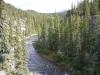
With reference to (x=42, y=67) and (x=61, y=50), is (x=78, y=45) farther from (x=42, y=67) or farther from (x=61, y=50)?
(x=61, y=50)

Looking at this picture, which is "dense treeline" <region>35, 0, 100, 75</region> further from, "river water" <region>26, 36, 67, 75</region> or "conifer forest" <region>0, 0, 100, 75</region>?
"river water" <region>26, 36, 67, 75</region>

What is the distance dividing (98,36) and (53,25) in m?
45.1

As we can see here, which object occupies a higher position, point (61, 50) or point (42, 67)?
point (61, 50)

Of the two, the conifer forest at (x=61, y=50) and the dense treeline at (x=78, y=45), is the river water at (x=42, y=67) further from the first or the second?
the dense treeline at (x=78, y=45)

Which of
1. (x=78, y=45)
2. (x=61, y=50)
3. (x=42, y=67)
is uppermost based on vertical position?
(x=78, y=45)

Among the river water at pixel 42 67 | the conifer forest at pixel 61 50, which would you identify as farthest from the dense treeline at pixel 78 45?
the river water at pixel 42 67

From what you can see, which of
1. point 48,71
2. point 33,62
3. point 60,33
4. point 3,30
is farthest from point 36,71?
point 3,30

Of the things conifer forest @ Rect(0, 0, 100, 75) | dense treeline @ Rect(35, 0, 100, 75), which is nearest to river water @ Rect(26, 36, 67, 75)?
conifer forest @ Rect(0, 0, 100, 75)

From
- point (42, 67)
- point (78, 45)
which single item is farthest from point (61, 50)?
point (42, 67)

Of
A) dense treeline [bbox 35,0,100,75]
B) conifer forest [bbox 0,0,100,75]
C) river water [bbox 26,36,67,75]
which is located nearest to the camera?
conifer forest [bbox 0,0,100,75]

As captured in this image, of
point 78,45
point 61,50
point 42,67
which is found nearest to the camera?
point 78,45

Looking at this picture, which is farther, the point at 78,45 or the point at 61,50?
the point at 61,50

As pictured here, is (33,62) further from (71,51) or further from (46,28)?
(46,28)

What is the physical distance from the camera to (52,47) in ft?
362
